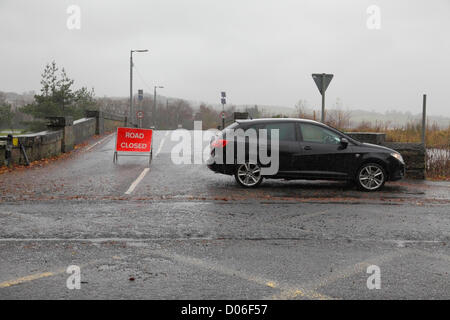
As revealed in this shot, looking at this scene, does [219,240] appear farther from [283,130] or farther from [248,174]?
[283,130]

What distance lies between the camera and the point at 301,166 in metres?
10.8

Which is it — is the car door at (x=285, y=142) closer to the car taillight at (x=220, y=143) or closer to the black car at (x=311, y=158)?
the black car at (x=311, y=158)

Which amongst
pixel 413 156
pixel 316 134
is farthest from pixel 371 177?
pixel 413 156

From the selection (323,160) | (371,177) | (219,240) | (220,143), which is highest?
(220,143)

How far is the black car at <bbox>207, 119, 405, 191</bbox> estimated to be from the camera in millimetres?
10820

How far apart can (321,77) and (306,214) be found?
7.99 m

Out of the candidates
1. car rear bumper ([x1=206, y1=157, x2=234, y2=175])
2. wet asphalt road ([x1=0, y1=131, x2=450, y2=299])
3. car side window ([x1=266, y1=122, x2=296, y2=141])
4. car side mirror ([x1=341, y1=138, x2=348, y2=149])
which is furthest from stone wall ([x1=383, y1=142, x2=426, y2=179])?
car rear bumper ([x1=206, y1=157, x2=234, y2=175])

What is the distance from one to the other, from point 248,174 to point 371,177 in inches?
109

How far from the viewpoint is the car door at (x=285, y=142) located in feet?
35.4

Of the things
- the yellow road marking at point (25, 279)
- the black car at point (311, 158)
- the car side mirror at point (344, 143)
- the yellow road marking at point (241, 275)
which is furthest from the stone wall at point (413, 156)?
the yellow road marking at point (25, 279)

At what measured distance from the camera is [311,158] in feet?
35.4

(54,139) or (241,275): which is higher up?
(54,139)
